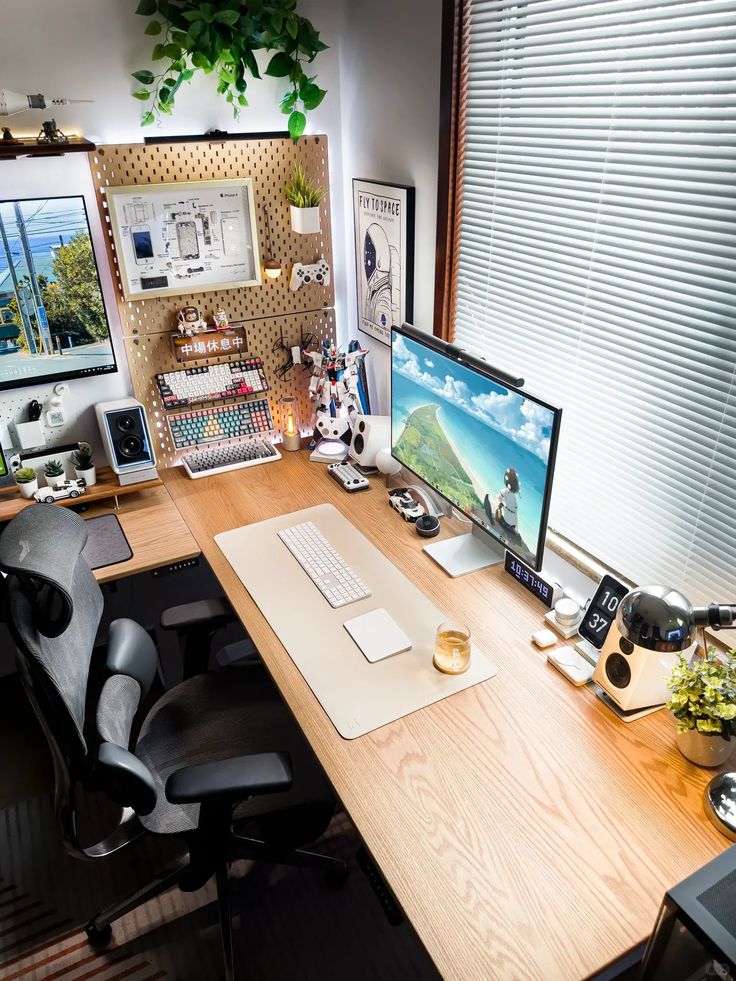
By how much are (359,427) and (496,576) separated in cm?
80

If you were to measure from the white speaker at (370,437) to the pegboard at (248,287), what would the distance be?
0.44 m

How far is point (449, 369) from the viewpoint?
1777 mm

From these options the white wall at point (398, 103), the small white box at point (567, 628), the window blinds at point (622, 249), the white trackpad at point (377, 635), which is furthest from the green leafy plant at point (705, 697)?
the white wall at point (398, 103)

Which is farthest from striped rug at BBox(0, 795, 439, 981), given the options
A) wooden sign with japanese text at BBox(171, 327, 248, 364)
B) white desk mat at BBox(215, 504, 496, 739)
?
wooden sign with japanese text at BBox(171, 327, 248, 364)

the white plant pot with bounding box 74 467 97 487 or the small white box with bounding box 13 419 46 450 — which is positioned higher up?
the small white box with bounding box 13 419 46 450

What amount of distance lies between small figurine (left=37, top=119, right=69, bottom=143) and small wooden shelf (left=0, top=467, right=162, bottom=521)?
1.02m

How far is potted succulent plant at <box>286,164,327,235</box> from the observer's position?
8.02 feet

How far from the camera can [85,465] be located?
90.4 inches

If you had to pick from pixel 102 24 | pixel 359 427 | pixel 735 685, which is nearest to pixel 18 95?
pixel 102 24

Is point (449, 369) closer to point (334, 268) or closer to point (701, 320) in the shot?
point (701, 320)

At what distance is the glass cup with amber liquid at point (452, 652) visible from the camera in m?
1.55

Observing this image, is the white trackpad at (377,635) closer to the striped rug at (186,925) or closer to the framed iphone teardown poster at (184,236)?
the striped rug at (186,925)

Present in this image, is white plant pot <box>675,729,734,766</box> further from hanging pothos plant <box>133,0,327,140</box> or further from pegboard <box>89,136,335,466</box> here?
hanging pothos plant <box>133,0,327,140</box>

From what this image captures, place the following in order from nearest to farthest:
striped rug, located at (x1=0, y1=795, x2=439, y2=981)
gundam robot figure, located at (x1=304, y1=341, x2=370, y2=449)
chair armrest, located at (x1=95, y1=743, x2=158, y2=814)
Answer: chair armrest, located at (x1=95, y1=743, x2=158, y2=814), striped rug, located at (x1=0, y1=795, x2=439, y2=981), gundam robot figure, located at (x1=304, y1=341, x2=370, y2=449)
